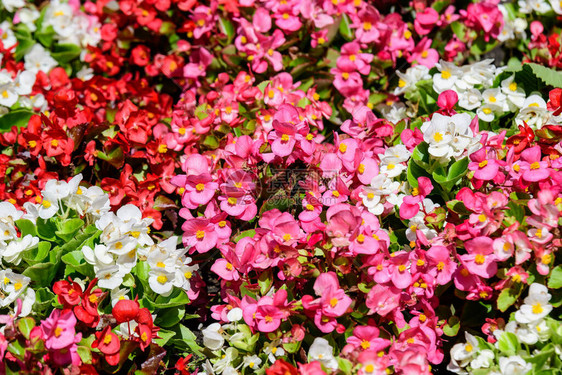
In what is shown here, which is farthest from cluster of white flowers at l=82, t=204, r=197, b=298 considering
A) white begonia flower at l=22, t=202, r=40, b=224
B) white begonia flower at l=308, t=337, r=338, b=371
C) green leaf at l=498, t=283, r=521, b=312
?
green leaf at l=498, t=283, r=521, b=312

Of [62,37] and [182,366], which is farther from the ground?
[62,37]

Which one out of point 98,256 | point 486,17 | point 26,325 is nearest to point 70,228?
point 98,256

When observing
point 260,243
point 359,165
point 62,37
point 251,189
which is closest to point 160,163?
point 251,189

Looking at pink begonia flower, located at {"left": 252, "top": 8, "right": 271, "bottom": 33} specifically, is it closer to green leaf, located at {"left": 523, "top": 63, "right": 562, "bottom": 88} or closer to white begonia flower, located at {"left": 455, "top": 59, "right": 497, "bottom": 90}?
white begonia flower, located at {"left": 455, "top": 59, "right": 497, "bottom": 90}

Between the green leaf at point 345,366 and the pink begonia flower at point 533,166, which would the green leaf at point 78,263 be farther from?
the pink begonia flower at point 533,166

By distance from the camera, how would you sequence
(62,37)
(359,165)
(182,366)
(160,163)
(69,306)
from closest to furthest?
(69,306)
(182,366)
(359,165)
(160,163)
(62,37)

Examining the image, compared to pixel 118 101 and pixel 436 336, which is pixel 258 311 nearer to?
pixel 436 336

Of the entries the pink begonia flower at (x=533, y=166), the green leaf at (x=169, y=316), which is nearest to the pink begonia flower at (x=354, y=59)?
the pink begonia flower at (x=533, y=166)
